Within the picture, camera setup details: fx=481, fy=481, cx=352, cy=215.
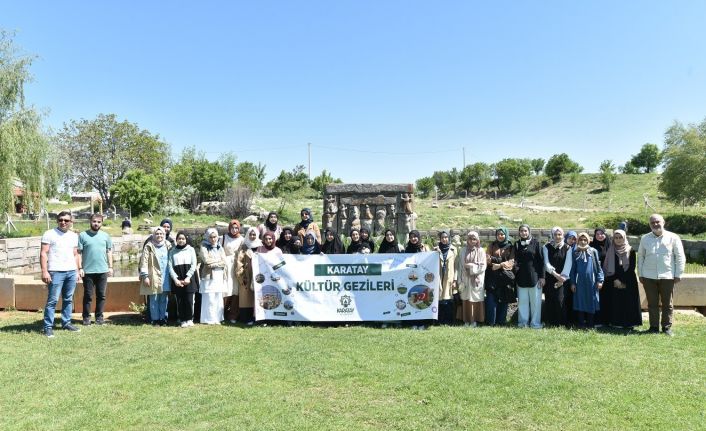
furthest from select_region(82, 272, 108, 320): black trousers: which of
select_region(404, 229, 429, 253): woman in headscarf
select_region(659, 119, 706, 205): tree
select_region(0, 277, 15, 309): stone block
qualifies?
select_region(659, 119, 706, 205): tree

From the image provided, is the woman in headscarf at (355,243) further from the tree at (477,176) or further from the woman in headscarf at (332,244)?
the tree at (477,176)

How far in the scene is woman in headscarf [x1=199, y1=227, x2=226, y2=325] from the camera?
7.16 meters

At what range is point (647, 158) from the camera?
5597 cm

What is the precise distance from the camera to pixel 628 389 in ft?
14.6

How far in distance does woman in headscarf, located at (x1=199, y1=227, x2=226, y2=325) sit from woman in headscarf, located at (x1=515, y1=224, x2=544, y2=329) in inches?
171

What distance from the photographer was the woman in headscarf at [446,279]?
707 cm

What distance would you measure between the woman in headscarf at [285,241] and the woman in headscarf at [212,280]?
3.12ft

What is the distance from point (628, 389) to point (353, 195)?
10.4 meters

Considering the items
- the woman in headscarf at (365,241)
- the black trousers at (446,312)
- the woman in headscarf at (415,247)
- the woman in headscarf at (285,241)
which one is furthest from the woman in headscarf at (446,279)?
the woman in headscarf at (285,241)

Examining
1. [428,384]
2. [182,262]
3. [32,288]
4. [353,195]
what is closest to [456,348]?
[428,384]

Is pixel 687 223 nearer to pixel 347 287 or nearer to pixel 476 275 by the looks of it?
pixel 476 275

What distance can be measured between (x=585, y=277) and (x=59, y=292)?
7339 millimetres

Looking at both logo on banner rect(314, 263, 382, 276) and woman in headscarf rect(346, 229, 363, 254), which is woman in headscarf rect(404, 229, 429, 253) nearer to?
logo on banner rect(314, 263, 382, 276)

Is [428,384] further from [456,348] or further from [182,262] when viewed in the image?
[182,262]
